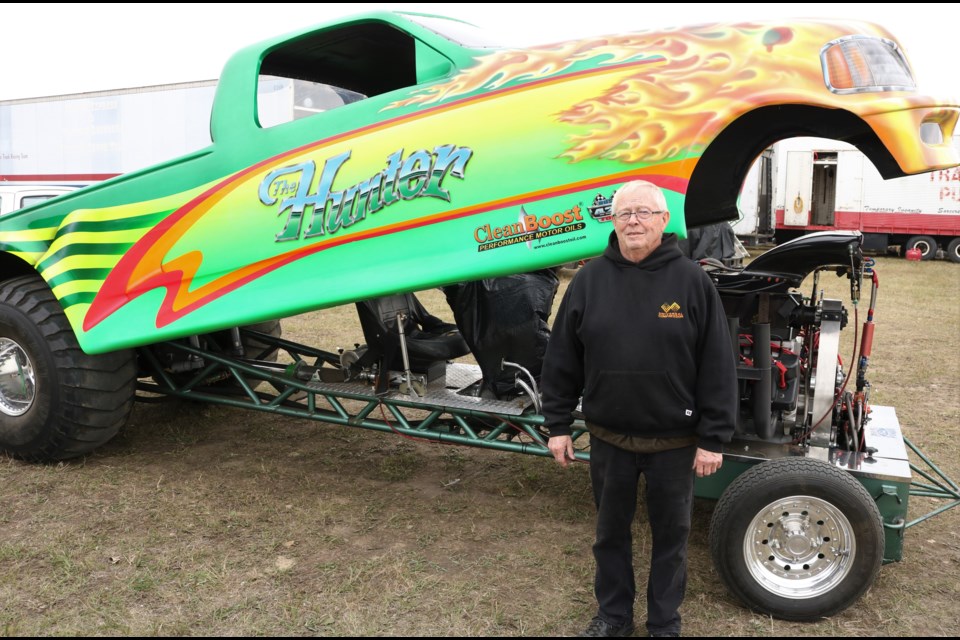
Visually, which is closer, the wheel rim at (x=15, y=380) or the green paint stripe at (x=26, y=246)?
the green paint stripe at (x=26, y=246)

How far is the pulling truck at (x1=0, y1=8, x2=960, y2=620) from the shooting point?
11.0 ft

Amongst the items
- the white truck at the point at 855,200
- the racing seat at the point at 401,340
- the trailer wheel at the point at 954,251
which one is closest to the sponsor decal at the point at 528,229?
the racing seat at the point at 401,340

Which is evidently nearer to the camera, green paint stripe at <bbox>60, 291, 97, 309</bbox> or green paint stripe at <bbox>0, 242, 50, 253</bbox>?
green paint stripe at <bbox>60, 291, 97, 309</bbox>

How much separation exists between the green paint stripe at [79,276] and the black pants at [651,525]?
310 centimetres

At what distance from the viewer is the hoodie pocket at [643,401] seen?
2826 mm

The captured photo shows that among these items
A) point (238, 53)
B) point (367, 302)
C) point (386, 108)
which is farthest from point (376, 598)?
point (238, 53)

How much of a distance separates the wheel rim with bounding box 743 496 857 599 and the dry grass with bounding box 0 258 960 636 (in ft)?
0.53

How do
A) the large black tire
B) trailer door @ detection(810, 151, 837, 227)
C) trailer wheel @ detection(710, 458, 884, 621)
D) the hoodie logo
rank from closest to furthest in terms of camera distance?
the hoodie logo → trailer wheel @ detection(710, 458, 884, 621) → the large black tire → trailer door @ detection(810, 151, 837, 227)

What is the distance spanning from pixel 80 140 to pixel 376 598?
49.8 ft

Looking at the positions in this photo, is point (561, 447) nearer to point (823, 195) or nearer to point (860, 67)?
point (860, 67)

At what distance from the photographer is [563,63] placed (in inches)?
144

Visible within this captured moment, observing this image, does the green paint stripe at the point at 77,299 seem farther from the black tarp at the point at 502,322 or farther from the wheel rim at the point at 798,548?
the wheel rim at the point at 798,548

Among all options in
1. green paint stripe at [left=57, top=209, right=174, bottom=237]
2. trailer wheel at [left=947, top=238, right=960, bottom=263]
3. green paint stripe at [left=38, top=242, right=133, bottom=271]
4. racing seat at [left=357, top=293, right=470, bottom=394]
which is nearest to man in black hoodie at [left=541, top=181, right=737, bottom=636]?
racing seat at [left=357, top=293, right=470, bottom=394]

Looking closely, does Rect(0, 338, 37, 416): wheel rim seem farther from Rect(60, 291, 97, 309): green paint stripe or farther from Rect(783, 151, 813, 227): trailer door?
Rect(783, 151, 813, 227): trailer door
